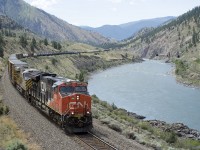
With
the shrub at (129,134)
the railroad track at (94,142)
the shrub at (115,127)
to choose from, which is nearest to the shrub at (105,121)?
the shrub at (115,127)

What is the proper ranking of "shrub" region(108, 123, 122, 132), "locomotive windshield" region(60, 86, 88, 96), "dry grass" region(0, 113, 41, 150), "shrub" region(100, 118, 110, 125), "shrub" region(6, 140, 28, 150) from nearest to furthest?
"shrub" region(6, 140, 28, 150) < "dry grass" region(0, 113, 41, 150) < "locomotive windshield" region(60, 86, 88, 96) < "shrub" region(108, 123, 122, 132) < "shrub" region(100, 118, 110, 125)

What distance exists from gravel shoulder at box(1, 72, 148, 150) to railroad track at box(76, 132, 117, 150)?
60 centimetres

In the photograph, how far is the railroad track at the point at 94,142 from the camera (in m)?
22.0

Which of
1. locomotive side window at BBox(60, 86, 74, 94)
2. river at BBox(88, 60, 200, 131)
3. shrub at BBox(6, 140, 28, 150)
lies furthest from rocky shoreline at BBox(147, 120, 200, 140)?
shrub at BBox(6, 140, 28, 150)

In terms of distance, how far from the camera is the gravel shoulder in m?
22.8

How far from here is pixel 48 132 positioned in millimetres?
25672

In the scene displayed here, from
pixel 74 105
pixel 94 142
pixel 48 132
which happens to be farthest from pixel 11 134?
pixel 94 142

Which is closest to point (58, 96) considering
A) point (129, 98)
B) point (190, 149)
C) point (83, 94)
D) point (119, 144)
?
point (83, 94)

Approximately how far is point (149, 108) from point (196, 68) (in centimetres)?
6963

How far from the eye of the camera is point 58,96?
1025 inches

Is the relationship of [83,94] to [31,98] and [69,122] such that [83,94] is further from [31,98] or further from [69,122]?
[31,98]

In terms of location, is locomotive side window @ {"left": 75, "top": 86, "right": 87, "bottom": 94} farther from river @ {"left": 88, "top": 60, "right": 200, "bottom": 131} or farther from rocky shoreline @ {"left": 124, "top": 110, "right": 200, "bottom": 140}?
river @ {"left": 88, "top": 60, "right": 200, "bottom": 131}

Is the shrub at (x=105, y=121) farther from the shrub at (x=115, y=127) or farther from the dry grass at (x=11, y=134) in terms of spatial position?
the dry grass at (x=11, y=134)

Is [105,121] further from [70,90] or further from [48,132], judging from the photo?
[48,132]
